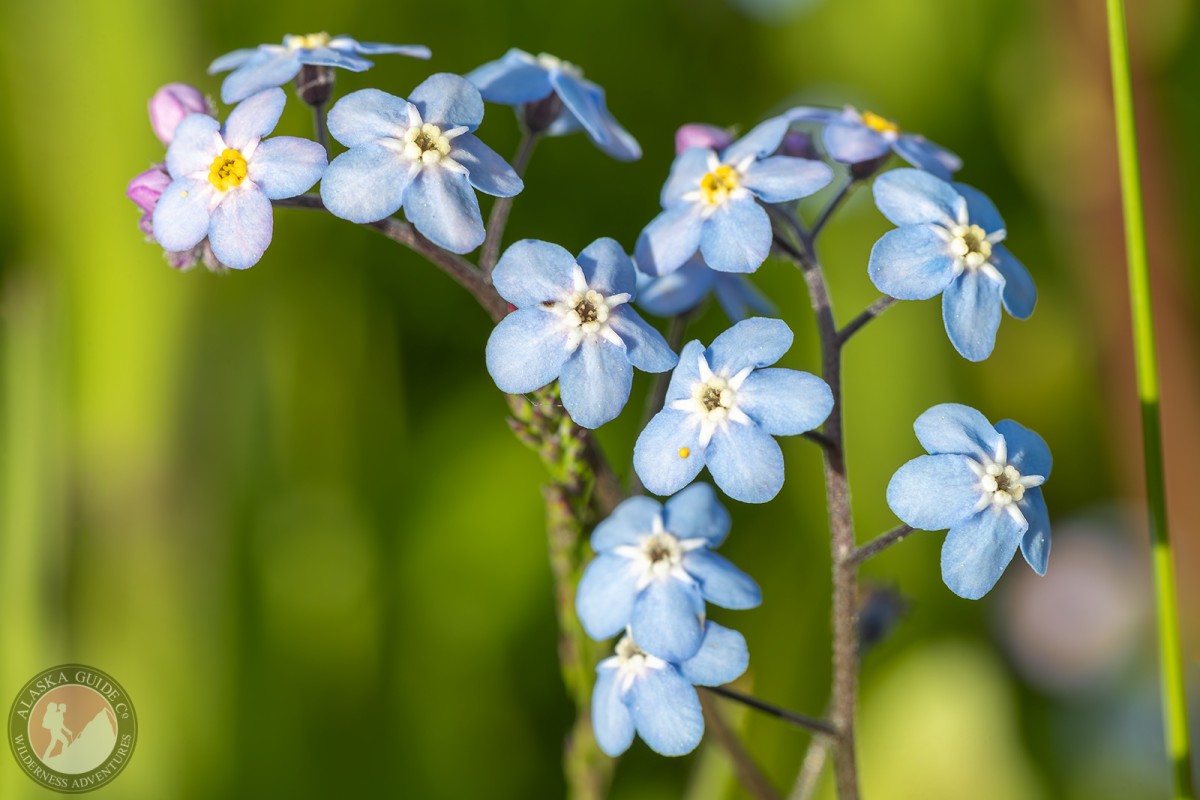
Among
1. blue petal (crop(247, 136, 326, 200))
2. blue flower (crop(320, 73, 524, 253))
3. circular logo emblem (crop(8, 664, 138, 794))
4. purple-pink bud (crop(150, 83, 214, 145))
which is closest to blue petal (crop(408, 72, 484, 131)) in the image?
blue flower (crop(320, 73, 524, 253))

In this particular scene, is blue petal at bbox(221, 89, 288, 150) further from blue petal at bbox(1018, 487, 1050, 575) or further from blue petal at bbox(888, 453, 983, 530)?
blue petal at bbox(1018, 487, 1050, 575)

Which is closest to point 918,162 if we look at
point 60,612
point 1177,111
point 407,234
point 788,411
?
point 788,411

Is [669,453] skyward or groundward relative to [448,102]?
groundward

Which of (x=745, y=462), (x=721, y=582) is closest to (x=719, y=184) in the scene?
(x=745, y=462)

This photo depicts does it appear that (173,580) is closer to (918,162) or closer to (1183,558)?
(918,162)

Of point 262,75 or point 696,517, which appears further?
point 262,75

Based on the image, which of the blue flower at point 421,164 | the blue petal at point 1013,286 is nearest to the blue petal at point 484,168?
the blue flower at point 421,164

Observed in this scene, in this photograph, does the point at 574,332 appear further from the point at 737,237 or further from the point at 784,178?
the point at 784,178
